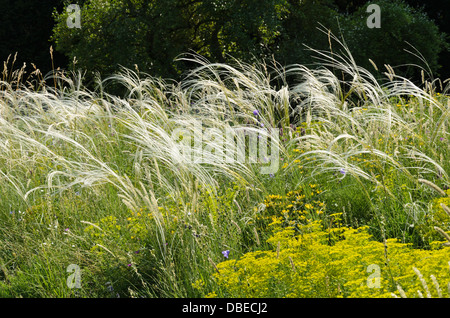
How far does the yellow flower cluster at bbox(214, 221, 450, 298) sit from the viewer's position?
199cm

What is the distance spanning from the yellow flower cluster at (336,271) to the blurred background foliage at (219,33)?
19.6ft

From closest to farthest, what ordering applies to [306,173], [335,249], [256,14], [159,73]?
[335,249], [306,173], [256,14], [159,73]

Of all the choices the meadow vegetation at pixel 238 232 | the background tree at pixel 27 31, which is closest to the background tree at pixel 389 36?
the meadow vegetation at pixel 238 232

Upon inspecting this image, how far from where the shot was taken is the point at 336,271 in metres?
2.16

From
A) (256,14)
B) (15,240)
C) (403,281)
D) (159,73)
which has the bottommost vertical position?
(15,240)

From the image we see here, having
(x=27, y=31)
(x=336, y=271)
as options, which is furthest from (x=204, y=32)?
(x=336, y=271)

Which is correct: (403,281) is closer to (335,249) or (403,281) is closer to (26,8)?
(335,249)

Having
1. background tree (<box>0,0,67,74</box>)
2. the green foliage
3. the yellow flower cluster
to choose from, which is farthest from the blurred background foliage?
the yellow flower cluster

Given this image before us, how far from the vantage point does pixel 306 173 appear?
3.48 metres

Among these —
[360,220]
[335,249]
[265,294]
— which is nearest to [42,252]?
[265,294]

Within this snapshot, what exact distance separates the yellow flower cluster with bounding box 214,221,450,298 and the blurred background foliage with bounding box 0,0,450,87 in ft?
19.6

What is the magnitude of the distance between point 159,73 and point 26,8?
772 centimetres

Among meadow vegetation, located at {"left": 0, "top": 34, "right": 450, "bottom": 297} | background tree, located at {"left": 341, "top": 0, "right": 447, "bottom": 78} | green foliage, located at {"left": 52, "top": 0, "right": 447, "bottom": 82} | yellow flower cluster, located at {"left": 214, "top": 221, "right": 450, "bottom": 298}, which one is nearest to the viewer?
yellow flower cluster, located at {"left": 214, "top": 221, "right": 450, "bottom": 298}

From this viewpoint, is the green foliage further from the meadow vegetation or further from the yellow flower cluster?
the yellow flower cluster
